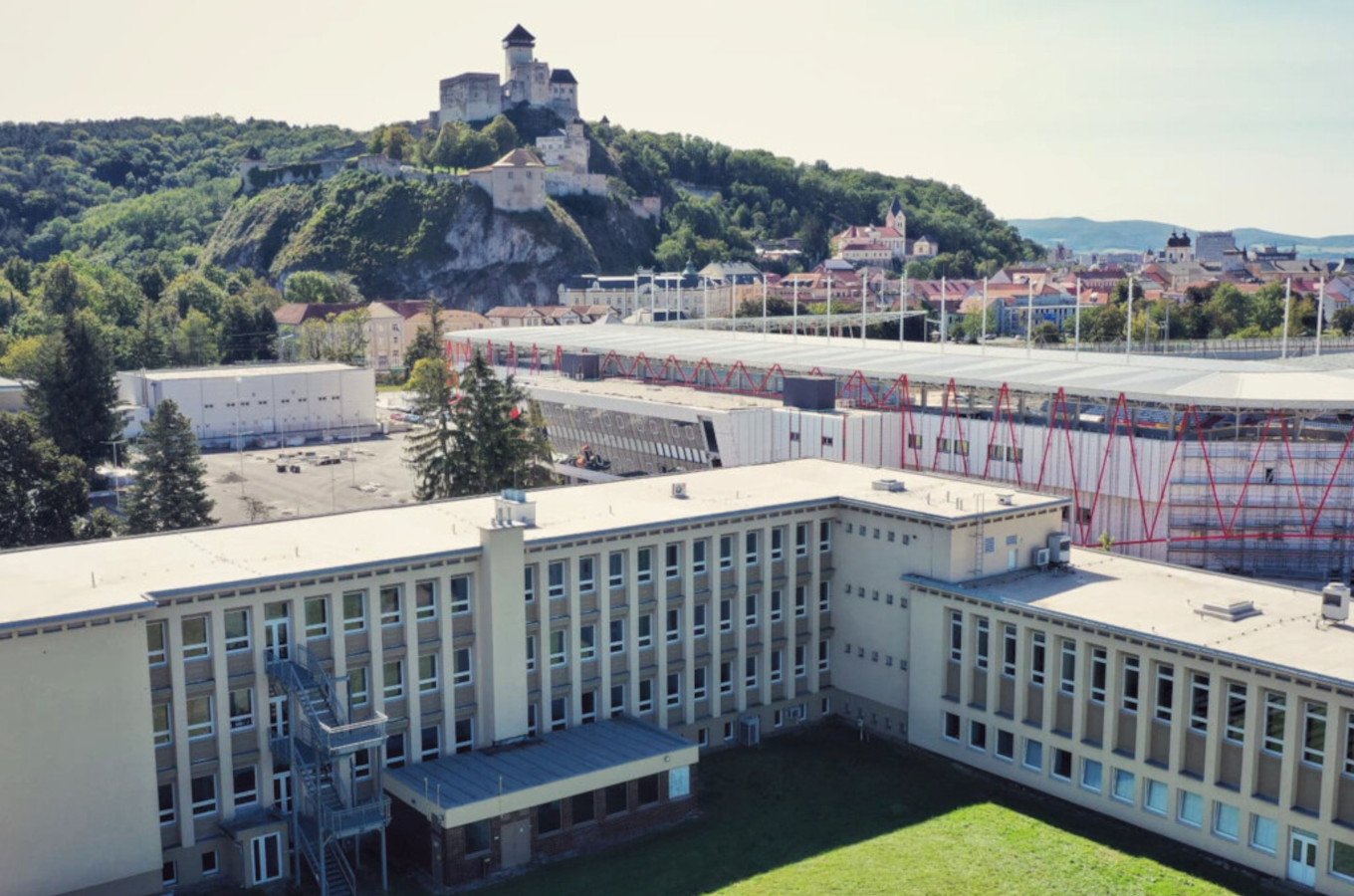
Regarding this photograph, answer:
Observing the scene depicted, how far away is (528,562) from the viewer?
1237 inches

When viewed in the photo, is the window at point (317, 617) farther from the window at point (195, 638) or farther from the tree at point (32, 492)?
the tree at point (32, 492)

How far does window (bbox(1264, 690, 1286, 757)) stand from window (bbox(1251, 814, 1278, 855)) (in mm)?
1564

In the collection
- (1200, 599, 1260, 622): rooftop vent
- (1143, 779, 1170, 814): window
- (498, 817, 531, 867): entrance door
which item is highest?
(1200, 599, 1260, 622): rooftop vent

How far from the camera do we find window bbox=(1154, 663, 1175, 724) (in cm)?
2883

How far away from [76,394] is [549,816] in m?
55.6

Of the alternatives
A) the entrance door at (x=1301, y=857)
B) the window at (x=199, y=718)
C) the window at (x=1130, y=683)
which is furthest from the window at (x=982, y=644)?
the window at (x=199, y=718)

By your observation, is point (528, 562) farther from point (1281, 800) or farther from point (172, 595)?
point (1281, 800)

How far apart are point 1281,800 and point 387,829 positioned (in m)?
19.9

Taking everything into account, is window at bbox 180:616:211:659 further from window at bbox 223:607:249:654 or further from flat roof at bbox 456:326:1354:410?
flat roof at bbox 456:326:1354:410

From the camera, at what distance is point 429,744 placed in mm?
30312

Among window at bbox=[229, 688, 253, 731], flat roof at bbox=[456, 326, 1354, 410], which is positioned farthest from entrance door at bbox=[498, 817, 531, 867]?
flat roof at bbox=[456, 326, 1354, 410]

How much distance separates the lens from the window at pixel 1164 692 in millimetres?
28828

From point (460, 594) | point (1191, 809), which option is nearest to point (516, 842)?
point (460, 594)

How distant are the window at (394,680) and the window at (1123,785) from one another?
1715cm
